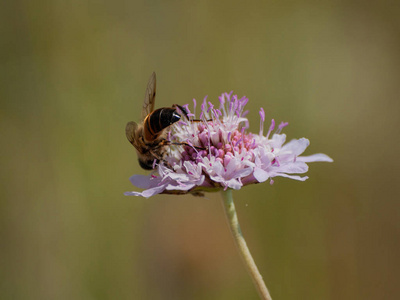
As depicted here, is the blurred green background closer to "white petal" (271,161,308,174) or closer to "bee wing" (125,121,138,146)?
"bee wing" (125,121,138,146)

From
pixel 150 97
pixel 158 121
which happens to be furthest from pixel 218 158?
pixel 150 97

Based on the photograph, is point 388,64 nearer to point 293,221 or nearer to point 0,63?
point 293,221

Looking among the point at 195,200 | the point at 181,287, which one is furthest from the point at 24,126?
the point at 181,287

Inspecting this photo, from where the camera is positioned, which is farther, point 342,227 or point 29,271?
point 342,227

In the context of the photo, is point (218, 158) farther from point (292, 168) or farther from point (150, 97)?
point (150, 97)

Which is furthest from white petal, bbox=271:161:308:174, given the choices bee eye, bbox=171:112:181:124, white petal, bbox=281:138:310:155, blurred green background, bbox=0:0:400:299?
blurred green background, bbox=0:0:400:299

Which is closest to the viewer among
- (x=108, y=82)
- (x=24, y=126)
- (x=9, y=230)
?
(x=9, y=230)
